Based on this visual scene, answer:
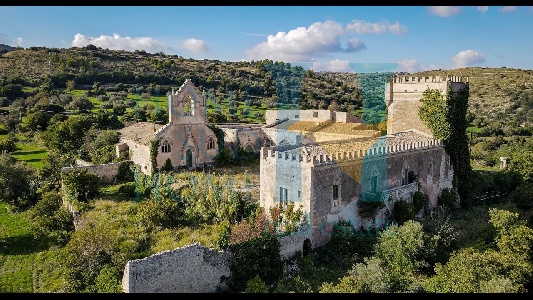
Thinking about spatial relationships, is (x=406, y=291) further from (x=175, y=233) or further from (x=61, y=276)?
(x=61, y=276)

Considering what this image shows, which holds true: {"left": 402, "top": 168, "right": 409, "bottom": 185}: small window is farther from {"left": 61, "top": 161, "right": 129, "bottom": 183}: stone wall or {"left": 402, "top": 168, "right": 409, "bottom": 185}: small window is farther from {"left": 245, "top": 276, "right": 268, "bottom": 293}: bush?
{"left": 61, "top": 161, "right": 129, "bottom": 183}: stone wall

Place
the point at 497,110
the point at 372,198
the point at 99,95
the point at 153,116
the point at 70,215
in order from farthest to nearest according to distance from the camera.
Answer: the point at 497,110
the point at 99,95
the point at 153,116
the point at 70,215
the point at 372,198

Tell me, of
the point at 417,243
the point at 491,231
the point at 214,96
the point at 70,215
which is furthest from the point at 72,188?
the point at 214,96

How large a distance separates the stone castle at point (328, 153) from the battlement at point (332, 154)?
5 centimetres

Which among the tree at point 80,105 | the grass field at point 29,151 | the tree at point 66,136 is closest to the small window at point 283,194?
the grass field at point 29,151

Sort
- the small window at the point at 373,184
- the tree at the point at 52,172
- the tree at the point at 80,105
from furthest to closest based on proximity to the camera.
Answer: the tree at the point at 80,105, the tree at the point at 52,172, the small window at the point at 373,184

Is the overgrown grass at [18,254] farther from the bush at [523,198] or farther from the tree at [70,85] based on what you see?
the tree at [70,85]

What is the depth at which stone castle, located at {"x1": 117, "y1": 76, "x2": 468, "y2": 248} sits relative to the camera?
18922 millimetres

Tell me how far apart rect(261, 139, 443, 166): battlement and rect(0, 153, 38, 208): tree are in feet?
53.8

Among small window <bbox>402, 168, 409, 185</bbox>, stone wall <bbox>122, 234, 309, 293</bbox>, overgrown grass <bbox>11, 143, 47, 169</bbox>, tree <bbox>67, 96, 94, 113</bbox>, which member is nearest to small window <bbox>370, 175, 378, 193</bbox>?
small window <bbox>402, 168, 409, 185</bbox>

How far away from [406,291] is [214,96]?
160ft

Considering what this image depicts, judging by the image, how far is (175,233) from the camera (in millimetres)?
18734

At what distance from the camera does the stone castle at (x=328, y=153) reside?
18922mm

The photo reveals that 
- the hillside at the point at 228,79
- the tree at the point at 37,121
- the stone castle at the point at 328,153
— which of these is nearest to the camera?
the stone castle at the point at 328,153
